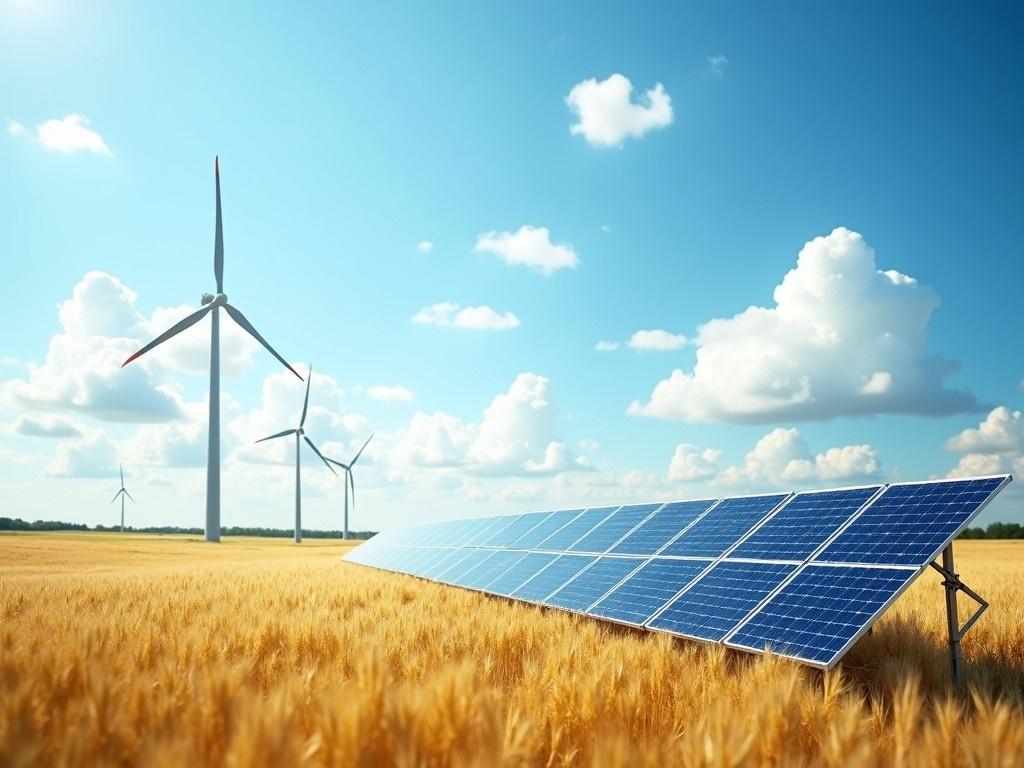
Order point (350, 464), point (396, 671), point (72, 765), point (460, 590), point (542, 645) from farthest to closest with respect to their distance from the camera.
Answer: point (350, 464), point (460, 590), point (542, 645), point (396, 671), point (72, 765)

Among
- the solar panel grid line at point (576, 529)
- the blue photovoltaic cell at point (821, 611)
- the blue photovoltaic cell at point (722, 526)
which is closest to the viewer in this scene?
the blue photovoltaic cell at point (821, 611)

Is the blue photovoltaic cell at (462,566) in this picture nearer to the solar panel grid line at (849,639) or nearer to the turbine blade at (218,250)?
the solar panel grid line at (849,639)

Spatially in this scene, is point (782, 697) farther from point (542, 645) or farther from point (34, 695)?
point (34, 695)

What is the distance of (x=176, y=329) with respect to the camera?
5844cm

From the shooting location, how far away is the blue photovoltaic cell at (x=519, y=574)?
1438 cm

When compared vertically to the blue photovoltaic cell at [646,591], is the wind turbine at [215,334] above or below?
above

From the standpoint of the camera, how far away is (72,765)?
3580 mm

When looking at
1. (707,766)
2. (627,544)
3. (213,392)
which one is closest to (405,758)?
(707,766)

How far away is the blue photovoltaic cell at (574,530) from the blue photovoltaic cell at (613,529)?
42 cm

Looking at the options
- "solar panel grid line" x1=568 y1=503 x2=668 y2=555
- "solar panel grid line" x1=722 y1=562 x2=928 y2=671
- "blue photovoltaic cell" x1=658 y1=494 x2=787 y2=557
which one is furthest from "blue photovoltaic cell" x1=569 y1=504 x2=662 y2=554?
"solar panel grid line" x1=722 y1=562 x2=928 y2=671

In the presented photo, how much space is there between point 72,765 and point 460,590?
13.4 meters

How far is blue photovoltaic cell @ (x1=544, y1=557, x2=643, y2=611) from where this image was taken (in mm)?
11430

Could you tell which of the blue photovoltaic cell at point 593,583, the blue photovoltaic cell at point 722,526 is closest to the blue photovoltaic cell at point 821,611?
the blue photovoltaic cell at point 722,526

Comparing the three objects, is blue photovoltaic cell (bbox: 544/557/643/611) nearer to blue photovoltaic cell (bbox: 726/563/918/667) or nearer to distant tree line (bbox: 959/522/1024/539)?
blue photovoltaic cell (bbox: 726/563/918/667)
